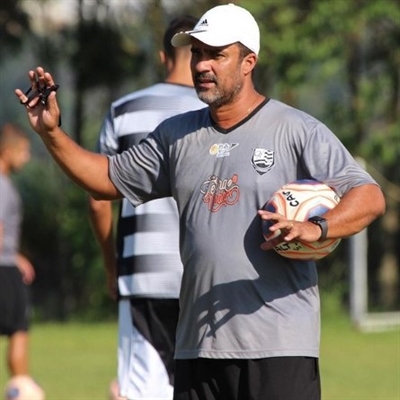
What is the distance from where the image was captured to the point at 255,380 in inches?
214

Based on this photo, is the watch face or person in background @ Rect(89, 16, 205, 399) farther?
person in background @ Rect(89, 16, 205, 399)

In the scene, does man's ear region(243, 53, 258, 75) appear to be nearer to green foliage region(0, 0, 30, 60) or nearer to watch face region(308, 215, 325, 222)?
watch face region(308, 215, 325, 222)

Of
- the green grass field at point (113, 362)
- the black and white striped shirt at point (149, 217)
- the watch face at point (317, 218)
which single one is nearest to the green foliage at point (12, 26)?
the green grass field at point (113, 362)

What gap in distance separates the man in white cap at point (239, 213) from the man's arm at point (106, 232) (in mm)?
1573

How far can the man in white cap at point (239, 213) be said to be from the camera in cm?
542

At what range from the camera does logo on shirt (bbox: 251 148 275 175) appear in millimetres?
5441

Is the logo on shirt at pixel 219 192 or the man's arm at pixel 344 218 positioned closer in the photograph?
the man's arm at pixel 344 218

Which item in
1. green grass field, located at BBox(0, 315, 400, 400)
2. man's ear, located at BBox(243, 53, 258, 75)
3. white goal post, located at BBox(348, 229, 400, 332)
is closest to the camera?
man's ear, located at BBox(243, 53, 258, 75)

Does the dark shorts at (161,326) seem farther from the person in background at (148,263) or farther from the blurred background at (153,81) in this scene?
the blurred background at (153,81)

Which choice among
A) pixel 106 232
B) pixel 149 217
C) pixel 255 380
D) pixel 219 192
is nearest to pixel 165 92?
pixel 149 217

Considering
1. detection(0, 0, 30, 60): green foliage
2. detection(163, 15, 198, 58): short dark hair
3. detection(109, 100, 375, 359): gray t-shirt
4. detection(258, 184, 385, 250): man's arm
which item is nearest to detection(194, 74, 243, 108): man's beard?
detection(109, 100, 375, 359): gray t-shirt

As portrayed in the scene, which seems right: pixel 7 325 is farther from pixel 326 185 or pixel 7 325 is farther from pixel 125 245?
pixel 326 185

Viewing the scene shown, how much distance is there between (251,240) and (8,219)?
5.90 metres

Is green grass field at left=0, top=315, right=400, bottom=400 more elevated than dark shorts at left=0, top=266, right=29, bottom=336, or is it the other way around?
dark shorts at left=0, top=266, right=29, bottom=336
